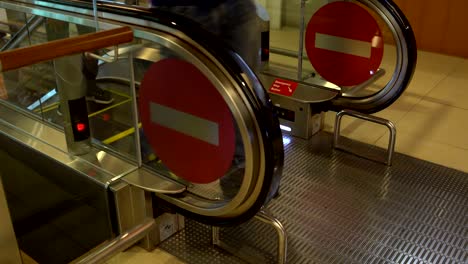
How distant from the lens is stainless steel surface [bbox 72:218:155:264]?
6.10 ft

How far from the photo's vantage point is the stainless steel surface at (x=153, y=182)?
213 centimetres

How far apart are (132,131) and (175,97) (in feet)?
0.99

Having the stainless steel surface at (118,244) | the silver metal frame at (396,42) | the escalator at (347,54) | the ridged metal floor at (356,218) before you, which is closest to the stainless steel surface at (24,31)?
the stainless steel surface at (118,244)

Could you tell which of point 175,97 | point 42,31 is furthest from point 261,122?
point 42,31

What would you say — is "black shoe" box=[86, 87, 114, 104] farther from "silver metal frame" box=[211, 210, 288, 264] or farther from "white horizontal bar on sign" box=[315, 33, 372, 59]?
"white horizontal bar on sign" box=[315, 33, 372, 59]

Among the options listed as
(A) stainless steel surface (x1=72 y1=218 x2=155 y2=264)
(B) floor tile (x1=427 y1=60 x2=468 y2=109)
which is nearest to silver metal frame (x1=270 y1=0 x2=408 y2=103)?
(B) floor tile (x1=427 y1=60 x2=468 y2=109)

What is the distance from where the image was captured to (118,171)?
2.24 metres

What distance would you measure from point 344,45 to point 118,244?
2.10 meters

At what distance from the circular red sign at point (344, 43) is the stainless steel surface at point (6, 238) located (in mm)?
2501

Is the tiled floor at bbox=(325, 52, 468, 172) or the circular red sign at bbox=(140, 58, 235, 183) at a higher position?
the circular red sign at bbox=(140, 58, 235, 183)

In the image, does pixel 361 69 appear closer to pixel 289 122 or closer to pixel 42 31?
pixel 289 122

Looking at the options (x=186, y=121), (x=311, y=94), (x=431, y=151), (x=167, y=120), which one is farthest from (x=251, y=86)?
(x=431, y=151)

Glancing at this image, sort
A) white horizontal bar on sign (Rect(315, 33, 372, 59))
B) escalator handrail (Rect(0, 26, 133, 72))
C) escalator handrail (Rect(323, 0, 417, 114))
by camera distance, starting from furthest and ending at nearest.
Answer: white horizontal bar on sign (Rect(315, 33, 372, 59))
escalator handrail (Rect(323, 0, 417, 114))
escalator handrail (Rect(0, 26, 133, 72))

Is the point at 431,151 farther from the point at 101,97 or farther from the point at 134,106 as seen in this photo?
the point at 101,97
